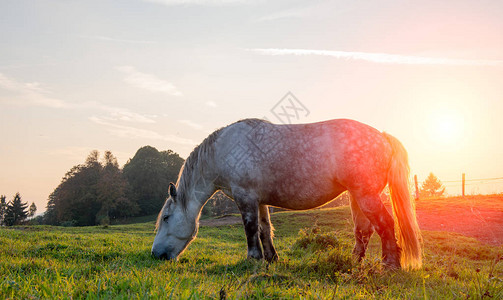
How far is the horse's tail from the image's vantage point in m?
5.52

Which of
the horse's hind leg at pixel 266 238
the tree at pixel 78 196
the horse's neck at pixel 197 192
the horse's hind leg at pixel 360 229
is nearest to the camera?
the horse's hind leg at pixel 360 229

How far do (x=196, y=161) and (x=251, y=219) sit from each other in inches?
67.0

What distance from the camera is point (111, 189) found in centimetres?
4591

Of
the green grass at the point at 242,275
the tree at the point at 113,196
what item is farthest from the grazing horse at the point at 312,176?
the tree at the point at 113,196

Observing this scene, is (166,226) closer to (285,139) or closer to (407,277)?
(285,139)

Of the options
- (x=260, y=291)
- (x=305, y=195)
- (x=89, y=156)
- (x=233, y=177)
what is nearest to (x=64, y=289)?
(x=260, y=291)

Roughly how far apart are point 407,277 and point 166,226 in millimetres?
4164

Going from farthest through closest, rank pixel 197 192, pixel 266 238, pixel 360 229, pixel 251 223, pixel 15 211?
pixel 15 211, pixel 197 192, pixel 266 238, pixel 360 229, pixel 251 223

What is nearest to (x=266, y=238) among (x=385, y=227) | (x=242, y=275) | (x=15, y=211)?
(x=242, y=275)

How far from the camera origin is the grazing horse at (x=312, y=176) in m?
5.29

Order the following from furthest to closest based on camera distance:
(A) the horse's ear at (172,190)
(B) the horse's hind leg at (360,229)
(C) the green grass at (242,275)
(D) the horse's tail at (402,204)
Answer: (A) the horse's ear at (172,190) < (B) the horse's hind leg at (360,229) < (D) the horse's tail at (402,204) < (C) the green grass at (242,275)

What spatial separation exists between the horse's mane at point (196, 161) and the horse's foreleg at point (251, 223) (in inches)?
47.1

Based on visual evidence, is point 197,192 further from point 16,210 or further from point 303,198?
point 16,210

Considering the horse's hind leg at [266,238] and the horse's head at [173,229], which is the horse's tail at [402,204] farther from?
the horse's head at [173,229]
